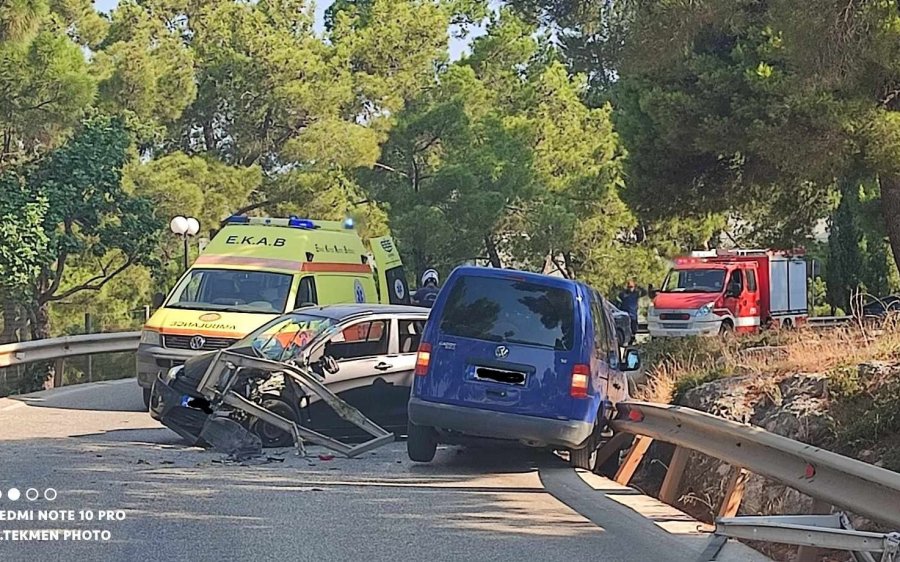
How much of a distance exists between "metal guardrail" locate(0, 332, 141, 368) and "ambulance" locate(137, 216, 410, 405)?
8.60 ft

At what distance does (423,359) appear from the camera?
1137 cm

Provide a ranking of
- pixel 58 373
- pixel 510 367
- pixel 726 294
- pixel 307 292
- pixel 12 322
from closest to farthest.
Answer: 1. pixel 510 367
2. pixel 307 292
3. pixel 58 373
4. pixel 726 294
5. pixel 12 322

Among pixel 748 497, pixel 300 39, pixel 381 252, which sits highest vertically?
pixel 300 39

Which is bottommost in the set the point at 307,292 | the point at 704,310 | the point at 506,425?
the point at 704,310

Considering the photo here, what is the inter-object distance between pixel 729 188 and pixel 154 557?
15205mm

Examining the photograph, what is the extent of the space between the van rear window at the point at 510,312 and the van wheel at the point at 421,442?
939 millimetres

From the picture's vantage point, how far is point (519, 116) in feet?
134

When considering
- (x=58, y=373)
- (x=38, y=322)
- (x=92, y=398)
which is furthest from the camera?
(x=38, y=322)

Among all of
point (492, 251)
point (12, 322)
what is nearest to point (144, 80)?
point (12, 322)

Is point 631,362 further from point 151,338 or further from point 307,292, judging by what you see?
point 151,338

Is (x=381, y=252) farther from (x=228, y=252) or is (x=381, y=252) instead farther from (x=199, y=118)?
(x=199, y=118)

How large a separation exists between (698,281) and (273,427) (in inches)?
844

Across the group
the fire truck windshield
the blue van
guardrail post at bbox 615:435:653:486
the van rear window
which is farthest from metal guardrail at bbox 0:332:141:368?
the fire truck windshield

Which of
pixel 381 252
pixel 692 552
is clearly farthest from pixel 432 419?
pixel 381 252
